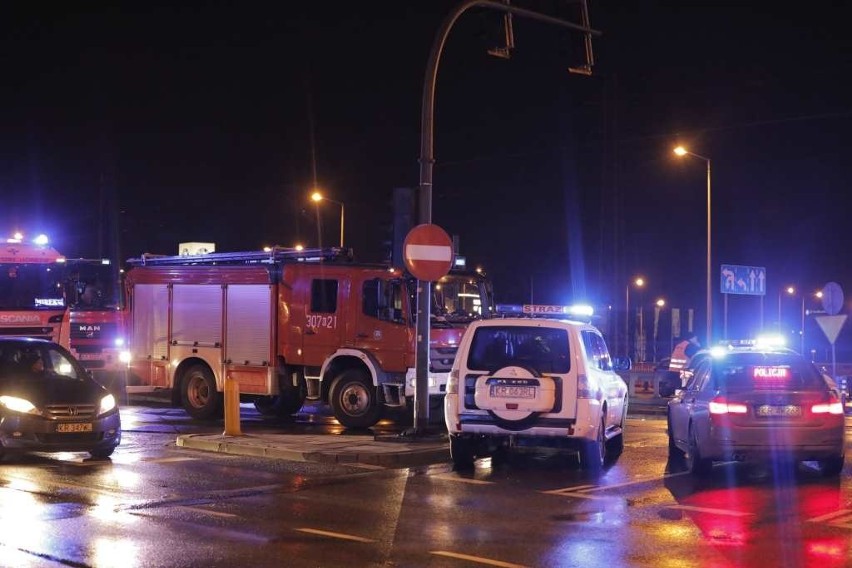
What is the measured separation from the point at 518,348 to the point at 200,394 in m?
8.99

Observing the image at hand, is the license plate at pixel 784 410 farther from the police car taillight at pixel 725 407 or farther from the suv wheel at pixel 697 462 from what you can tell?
the suv wheel at pixel 697 462

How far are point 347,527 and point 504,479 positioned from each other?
360 centimetres

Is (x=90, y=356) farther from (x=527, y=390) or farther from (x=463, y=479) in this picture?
(x=527, y=390)

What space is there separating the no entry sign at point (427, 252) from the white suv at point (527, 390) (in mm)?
2014

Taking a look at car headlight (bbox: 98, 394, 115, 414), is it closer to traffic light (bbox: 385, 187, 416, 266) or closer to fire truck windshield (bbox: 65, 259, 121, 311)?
traffic light (bbox: 385, 187, 416, 266)

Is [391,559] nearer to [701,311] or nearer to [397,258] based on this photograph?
[397,258]

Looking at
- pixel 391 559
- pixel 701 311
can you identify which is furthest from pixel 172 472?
pixel 701 311

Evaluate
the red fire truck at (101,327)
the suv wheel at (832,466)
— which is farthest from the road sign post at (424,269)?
the red fire truck at (101,327)

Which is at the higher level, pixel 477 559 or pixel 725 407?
pixel 725 407

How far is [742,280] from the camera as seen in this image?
32438 mm

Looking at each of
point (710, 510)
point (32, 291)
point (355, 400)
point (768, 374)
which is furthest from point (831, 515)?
point (32, 291)

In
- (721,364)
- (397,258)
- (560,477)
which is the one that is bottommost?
(560,477)

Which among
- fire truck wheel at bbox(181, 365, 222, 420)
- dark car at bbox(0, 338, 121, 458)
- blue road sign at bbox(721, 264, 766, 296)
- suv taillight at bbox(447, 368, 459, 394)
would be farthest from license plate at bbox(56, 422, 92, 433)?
blue road sign at bbox(721, 264, 766, 296)

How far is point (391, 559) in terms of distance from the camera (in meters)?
7.91
